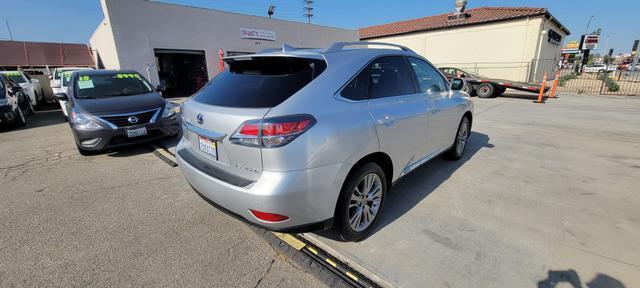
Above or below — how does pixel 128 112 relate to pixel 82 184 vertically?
above

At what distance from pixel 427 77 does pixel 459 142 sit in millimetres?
1495

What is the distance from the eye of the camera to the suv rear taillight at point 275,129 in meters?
1.85

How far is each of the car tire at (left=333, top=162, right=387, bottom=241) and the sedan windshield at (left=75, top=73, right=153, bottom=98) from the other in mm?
5329

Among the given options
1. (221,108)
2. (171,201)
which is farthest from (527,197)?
(171,201)

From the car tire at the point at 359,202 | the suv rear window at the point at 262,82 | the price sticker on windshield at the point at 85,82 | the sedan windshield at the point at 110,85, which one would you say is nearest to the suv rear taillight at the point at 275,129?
the suv rear window at the point at 262,82

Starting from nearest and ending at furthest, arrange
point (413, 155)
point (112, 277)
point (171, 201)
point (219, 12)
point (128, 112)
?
point (112, 277) → point (413, 155) → point (171, 201) → point (128, 112) → point (219, 12)

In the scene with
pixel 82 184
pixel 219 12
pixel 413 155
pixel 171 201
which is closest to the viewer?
pixel 413 155

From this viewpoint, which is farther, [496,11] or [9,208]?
[496,11]

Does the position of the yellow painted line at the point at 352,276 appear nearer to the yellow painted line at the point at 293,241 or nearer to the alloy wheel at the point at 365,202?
the alloy wheel at the point at 365,202

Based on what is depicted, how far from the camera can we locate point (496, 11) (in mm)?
21188

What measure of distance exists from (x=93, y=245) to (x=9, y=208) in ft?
5.34

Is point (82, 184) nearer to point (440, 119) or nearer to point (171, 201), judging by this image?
point (171, 201)

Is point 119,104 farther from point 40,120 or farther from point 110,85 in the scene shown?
point 40,120

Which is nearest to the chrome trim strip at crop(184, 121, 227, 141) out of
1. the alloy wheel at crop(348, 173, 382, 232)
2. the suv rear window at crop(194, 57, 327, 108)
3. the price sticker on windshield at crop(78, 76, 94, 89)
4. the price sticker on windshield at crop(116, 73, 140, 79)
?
the suv rear window at crop(194, 57, 327, 108)
